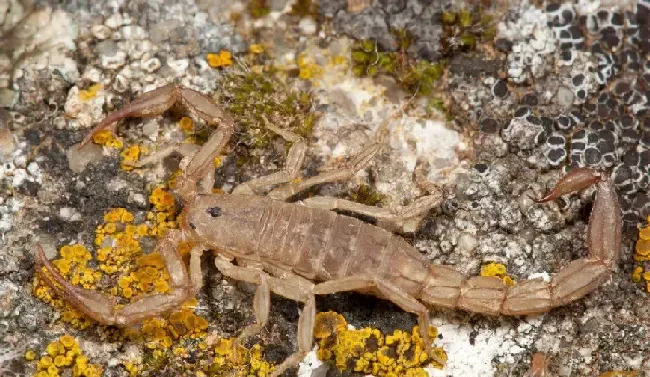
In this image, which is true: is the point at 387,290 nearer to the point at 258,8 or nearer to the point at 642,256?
the point at 642,256

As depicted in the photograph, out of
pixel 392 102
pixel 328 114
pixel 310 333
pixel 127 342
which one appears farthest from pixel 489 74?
pixel 127 342

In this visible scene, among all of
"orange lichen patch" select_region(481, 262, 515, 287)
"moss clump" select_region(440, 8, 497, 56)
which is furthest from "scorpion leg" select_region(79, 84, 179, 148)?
"orange lichen patch" select_region(481, 262, 515, 287)

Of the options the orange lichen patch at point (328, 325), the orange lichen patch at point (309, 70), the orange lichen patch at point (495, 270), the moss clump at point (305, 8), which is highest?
the moss clump at point (305, 8)

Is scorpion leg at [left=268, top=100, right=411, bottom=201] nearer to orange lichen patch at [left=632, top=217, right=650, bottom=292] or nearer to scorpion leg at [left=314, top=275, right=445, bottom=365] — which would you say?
scorpion leg at [left=314, top=275, right=445, bottom=365]

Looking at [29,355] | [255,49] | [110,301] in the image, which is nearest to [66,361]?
[29,355]

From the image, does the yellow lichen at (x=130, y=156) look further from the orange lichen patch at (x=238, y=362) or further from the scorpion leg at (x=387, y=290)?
the scorpion leg at (x=387, y=290)

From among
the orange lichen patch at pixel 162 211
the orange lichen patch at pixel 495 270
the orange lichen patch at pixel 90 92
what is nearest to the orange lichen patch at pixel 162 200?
the orange lichen patch at pixel 162 211
